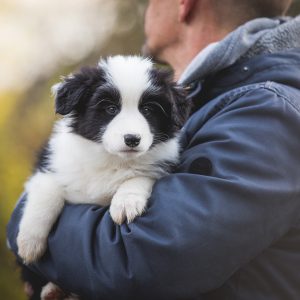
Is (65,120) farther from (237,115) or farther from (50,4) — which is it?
(50,4)

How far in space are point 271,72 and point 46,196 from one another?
1.35 meters

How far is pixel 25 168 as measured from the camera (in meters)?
8.16

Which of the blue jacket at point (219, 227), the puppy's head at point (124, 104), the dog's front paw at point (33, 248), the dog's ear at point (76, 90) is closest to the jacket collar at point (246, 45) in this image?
the puppy's head at point (124, 104)

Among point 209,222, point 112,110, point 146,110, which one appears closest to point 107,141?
point 112,110

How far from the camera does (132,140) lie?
9.04 feet

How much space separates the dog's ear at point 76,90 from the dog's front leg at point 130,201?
20.8 inches

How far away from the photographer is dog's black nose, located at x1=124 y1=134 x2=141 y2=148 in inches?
108

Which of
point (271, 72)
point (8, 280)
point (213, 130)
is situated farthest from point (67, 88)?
point (8, 280)

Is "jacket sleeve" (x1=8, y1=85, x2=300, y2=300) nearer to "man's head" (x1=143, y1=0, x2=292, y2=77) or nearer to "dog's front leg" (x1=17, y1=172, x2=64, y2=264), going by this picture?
"dog's front leg" (x1=17, y1=172, x2=64, y2=264)

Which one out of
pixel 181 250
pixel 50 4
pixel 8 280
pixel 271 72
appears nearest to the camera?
pixel 181 250

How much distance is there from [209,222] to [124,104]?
868 mm

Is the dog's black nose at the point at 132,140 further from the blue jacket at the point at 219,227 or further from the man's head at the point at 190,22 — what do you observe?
the man's head at the point at 190,22

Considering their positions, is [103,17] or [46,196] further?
[103,17]

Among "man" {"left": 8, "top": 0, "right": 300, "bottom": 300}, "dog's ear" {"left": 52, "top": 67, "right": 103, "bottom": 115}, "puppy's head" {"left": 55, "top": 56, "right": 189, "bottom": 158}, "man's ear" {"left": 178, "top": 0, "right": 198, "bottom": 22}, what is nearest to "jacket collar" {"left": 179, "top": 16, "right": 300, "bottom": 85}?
"man" {"left": 8, "top": 0, "right": 300, "bottom": 300}
